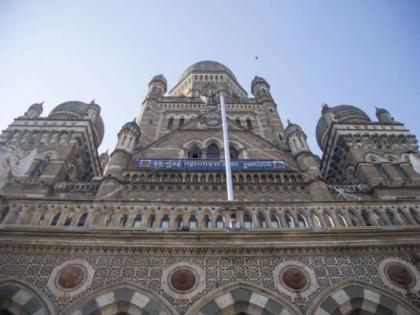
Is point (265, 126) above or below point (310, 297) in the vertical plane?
above

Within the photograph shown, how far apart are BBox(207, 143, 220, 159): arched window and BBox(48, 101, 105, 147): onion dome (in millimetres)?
8222

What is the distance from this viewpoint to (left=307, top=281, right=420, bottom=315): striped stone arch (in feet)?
25.6

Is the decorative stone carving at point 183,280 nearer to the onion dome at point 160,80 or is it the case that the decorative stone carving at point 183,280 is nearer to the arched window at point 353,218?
the arched window at point 353,218

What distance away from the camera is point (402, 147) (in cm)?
1962

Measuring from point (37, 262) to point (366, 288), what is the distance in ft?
29.2

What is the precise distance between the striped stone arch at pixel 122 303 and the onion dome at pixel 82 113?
52.0 feet

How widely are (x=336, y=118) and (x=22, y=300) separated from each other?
21.3 metres

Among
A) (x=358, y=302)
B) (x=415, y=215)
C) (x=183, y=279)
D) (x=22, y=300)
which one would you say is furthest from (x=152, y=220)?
(x=415, y=215)

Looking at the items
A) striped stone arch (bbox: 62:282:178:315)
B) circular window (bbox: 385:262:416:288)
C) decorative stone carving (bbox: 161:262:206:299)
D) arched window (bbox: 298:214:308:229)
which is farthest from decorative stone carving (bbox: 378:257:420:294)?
striped stone arch (bbox: 62:282:178:315)

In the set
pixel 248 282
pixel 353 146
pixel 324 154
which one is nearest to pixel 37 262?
pixel 248 282

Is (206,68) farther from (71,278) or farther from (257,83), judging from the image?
(71,278)

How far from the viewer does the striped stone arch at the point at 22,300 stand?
762cm

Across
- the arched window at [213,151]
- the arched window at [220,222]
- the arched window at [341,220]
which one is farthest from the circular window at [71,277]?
the arched window at [213,151]

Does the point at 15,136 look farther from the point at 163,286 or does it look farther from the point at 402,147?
the point at 402,147
